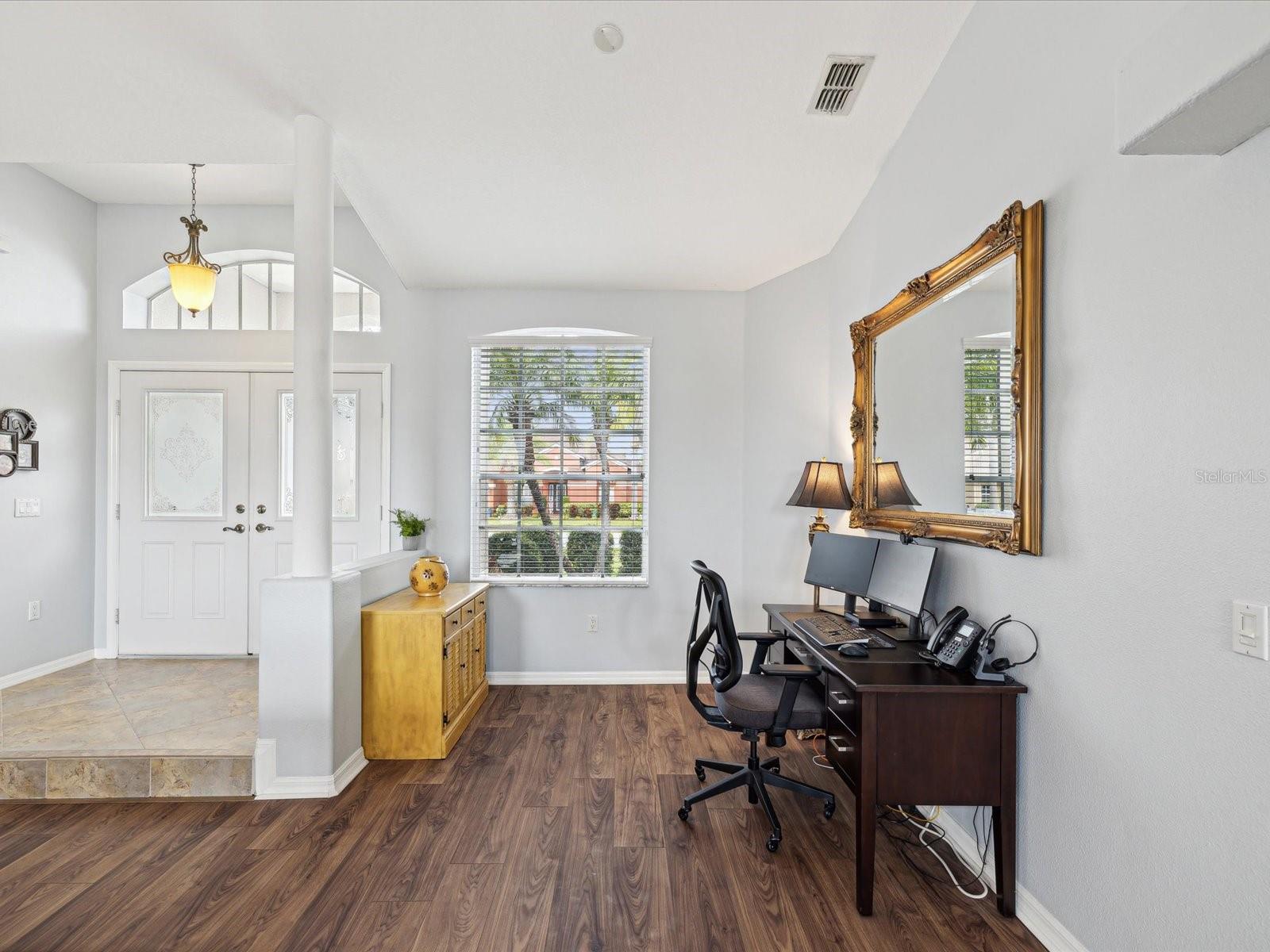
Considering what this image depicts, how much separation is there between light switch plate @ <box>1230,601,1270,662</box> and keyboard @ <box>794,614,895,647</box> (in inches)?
46.7

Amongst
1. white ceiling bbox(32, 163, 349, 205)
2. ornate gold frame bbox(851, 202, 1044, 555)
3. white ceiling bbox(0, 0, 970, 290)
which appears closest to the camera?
ornate gold frame bbox(851, 202, 1044, 555)

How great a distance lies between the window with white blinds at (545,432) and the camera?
435cm

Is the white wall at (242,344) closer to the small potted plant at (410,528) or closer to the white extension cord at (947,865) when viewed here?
the small potted plant at (410,528)

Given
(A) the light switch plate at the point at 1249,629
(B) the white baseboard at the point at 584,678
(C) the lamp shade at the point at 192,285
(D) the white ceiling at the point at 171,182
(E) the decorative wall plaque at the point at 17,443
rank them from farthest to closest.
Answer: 1. (B) the white baseboard at the point at 584,678
2. (D) the white ceiling at the point at 171,182
3. (E) the decorative wall plaque at the point at 17,443
4. (C) the lamp shade at the point at 192,285
5. (A) the light switch plate at the point at 1249,629

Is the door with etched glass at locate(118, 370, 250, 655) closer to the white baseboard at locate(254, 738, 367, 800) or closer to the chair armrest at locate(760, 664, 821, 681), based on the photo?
the white baseboard at locate(254, 738, 367, 800)

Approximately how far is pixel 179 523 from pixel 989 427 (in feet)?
16.2

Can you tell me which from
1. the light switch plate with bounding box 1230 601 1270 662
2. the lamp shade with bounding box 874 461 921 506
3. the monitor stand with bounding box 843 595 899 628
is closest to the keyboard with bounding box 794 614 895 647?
the monitor stand with bounding box 843 595 899 628

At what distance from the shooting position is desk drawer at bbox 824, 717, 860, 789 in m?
2.07

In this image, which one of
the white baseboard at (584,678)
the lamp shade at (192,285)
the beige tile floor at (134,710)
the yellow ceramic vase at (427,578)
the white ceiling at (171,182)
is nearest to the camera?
the beige tile floor at (134,710)

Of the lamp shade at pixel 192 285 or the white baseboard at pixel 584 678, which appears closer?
the lamp shade at pixel 192 285

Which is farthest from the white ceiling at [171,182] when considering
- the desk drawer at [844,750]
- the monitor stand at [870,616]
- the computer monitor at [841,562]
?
the desk drawer at [844,750]

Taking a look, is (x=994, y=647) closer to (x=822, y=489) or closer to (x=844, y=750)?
(x=844, y=750)

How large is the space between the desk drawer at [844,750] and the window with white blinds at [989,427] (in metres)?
0.95

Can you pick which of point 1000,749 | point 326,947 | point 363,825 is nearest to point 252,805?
point 363,825
